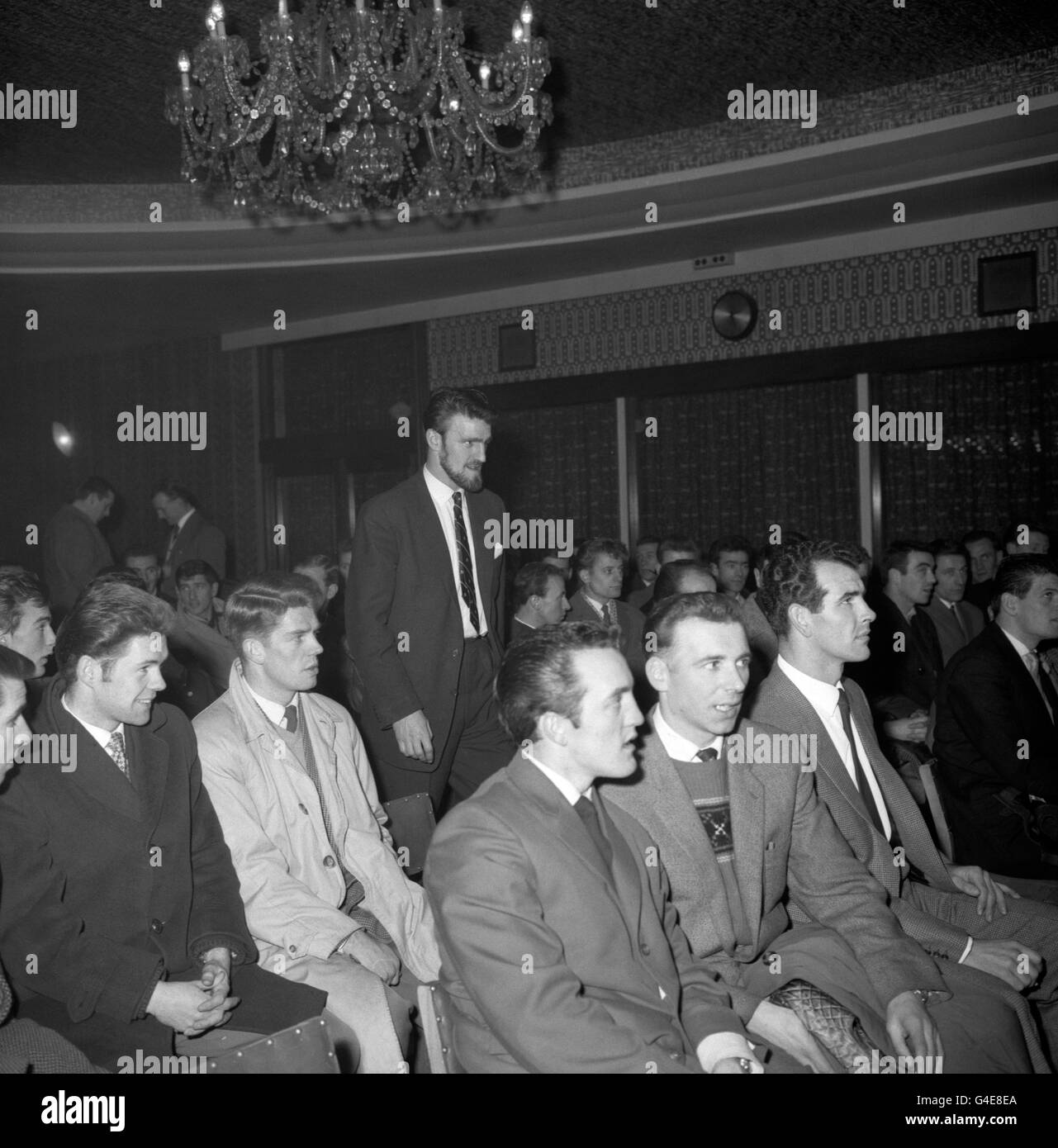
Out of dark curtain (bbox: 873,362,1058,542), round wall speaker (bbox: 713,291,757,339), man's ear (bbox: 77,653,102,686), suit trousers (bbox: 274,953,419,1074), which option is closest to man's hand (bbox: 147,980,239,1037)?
suit trousers (bbox: 274,953,419,1074)

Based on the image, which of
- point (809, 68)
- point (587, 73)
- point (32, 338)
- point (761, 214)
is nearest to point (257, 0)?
point (587, 73)

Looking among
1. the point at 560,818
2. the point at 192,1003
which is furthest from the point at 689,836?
the point at 192,1003

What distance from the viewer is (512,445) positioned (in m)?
8.25

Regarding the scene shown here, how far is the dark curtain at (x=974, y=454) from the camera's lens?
6461 millimetres

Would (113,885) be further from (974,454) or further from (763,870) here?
(974,454)

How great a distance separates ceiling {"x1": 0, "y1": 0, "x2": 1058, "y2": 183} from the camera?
4.67 meters

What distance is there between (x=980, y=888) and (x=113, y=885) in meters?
2.00

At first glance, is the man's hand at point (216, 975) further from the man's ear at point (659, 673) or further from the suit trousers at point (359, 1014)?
the man's ear at point (659, 673)

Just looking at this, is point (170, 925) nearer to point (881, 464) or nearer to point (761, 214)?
point (761, 214)

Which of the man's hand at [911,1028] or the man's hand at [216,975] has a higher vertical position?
the man's hand at [216,975]

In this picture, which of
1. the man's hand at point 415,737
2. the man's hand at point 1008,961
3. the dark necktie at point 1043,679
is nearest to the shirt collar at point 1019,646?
the dark necktie at point 1043,679

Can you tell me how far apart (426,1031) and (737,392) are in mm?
6046

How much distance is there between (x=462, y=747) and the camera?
3529 mm

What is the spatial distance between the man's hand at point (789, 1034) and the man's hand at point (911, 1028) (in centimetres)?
19
